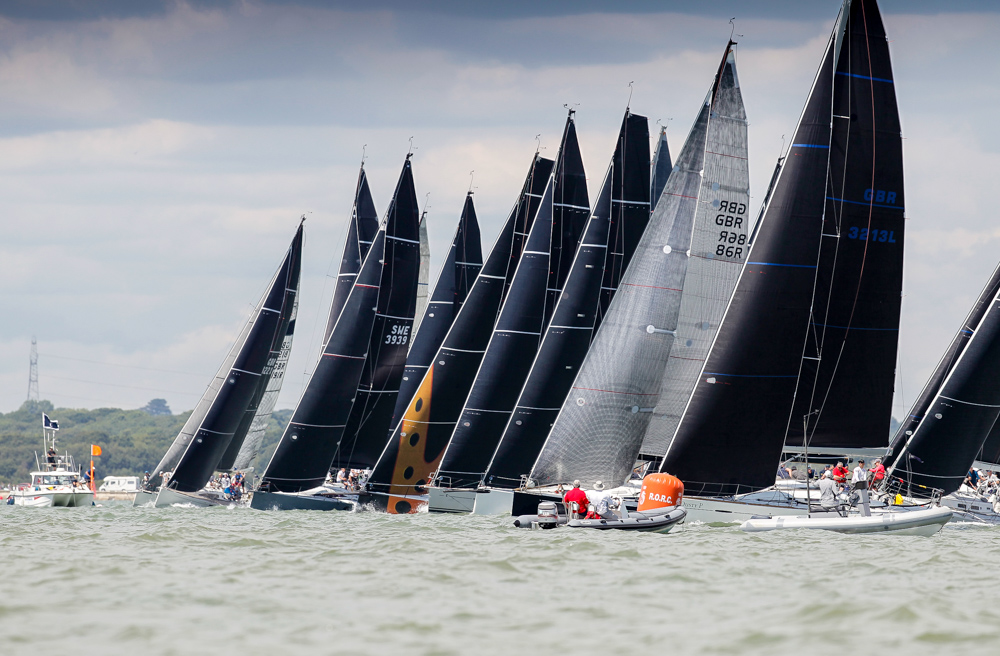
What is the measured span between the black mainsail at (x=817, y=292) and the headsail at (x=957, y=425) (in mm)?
3092

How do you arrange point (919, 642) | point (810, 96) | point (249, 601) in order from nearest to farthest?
point (919, 642) → point (249, 601) → point (810, 96)

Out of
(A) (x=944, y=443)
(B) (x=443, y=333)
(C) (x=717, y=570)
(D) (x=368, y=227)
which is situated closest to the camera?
(C) (x=717, y=570)

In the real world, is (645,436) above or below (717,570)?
above

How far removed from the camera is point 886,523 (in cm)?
2506

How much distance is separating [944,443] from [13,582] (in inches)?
979

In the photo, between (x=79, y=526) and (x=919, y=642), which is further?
(x=79, y=526)

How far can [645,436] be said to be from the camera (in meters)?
32.7

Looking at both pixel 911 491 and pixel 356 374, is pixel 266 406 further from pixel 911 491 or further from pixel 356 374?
pixel 911 491

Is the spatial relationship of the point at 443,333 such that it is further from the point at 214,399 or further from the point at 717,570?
the point at 717,570

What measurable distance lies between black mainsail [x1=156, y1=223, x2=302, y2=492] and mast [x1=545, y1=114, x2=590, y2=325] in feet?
47.6

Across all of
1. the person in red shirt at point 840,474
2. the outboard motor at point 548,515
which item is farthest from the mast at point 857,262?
the outboard motor at point 548,515

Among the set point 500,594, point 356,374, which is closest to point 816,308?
point 500,594

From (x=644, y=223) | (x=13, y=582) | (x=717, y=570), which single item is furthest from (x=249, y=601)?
(x=644, y=223)

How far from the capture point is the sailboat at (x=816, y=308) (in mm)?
28609
